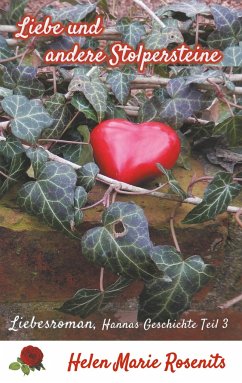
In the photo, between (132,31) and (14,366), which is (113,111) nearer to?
(132,31)

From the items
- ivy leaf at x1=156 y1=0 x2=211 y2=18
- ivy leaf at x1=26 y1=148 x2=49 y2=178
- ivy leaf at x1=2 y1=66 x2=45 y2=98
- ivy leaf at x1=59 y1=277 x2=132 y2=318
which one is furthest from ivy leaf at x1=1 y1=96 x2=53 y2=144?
ivy leaf at x1=156 y1=0 x2=211 y2=18

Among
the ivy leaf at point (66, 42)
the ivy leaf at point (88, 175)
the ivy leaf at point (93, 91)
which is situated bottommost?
the ivy leaf at point (88, 175)

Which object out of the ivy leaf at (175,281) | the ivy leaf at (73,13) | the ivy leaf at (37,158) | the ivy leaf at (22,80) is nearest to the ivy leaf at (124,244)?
the ivy leaf at (175,281)

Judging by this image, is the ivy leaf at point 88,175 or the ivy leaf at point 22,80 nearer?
the ivy leaf at point 88,175

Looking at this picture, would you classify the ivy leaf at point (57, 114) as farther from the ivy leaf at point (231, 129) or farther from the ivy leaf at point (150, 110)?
the ivy leaf at point (231, 129)

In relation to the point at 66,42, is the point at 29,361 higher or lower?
lower

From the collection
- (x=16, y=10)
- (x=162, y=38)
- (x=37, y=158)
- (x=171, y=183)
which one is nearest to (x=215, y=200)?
(x=171, y=183)
